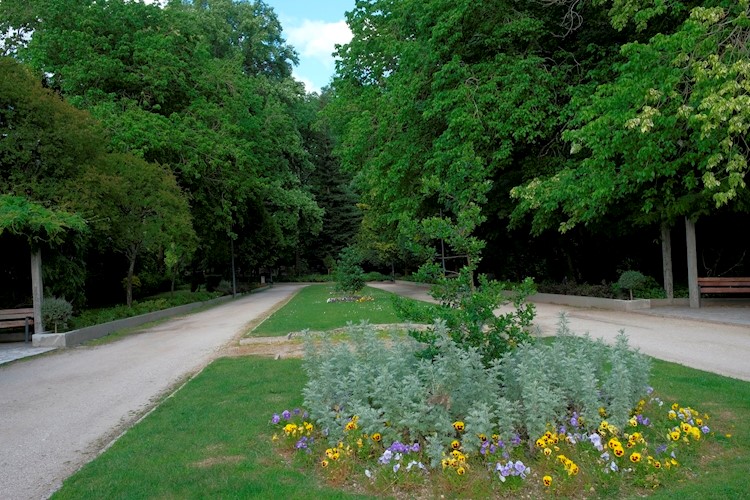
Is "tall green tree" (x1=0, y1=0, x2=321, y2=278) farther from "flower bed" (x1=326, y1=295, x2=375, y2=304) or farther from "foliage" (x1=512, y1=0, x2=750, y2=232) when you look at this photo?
"foliage" (x1=512, y1=0, x2=750, y2=232)

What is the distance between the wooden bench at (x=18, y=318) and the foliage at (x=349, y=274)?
12.9m

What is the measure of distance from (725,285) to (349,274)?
47.6 ft

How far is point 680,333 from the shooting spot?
11.4 meters

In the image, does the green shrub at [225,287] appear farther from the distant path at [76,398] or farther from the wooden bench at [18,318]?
the distant path at [76,398]

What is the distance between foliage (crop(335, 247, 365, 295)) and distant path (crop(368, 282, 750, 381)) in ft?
32.7

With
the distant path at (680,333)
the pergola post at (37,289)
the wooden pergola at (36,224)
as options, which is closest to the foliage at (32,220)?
the wooden pergola at (36,224)

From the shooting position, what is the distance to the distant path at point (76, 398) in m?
4.86

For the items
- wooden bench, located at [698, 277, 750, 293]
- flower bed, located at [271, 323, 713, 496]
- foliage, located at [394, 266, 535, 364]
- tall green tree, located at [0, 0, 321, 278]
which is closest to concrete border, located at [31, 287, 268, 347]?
tall green tree, located at [0, 0, 321, 278]

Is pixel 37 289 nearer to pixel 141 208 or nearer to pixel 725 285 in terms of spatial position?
pixel 141 208

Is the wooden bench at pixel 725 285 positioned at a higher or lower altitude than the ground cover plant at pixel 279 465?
higher

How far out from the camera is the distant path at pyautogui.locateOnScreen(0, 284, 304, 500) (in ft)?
16.0

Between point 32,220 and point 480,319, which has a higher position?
point 32,220

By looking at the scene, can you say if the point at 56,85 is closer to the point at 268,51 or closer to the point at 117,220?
the point at 117,220

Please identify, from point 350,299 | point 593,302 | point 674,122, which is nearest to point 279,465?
point 674,122
